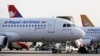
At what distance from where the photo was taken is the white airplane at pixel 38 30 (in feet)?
137

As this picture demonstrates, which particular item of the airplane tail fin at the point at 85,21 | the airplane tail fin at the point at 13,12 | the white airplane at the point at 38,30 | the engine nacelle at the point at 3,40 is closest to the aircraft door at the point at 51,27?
the white airplane at the point at 38,30

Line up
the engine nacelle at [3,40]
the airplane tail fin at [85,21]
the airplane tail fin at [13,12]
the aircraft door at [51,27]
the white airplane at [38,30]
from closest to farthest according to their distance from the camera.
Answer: the engine nacelle at [3,40] < the white airplane at [38,30] < the aircraft door at [51,27] < the airplane tail fin at [13,12] < the airplane tail fin at [85,21]

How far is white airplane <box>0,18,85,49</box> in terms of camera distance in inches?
1644

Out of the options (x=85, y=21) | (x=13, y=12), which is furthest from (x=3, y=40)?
(x=85, y=21)

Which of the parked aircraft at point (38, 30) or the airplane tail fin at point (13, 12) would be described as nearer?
the parked aircraft at point (38, 30)

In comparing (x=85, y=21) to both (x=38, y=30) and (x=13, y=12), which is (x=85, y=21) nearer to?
(x=13, y=12)

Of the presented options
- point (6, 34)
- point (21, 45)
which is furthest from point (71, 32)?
point (21, 45)

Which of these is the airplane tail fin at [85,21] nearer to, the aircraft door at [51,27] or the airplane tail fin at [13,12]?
the airplane tail fin at [13,12]

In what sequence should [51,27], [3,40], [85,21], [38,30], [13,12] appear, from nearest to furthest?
[3,40] < [51,27] < [38,30] < [13,12] < [85,21]

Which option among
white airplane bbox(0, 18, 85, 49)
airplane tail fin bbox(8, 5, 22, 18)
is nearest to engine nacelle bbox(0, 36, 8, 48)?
white airplane bbox(0, 18, 85, 49)

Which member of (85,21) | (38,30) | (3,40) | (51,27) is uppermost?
(51,27)

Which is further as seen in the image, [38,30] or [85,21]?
[85,21]

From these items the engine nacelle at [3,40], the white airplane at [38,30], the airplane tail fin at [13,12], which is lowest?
the engine nacelle at [3,40]

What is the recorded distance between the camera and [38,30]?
42.5m
